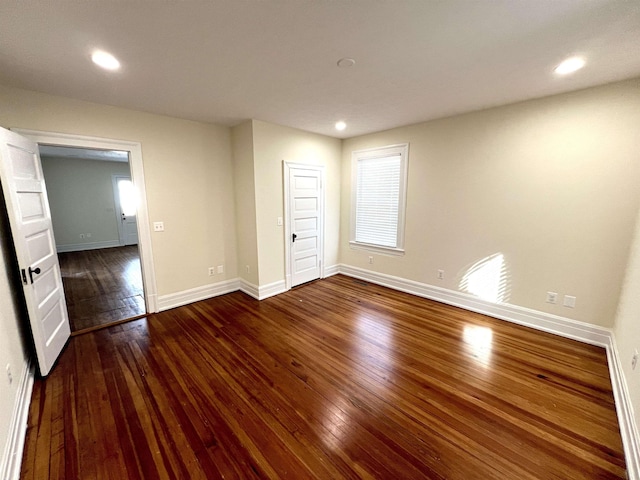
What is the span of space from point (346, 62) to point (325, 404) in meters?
2.66

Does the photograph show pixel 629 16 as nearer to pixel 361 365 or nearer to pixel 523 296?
pixel 523 296

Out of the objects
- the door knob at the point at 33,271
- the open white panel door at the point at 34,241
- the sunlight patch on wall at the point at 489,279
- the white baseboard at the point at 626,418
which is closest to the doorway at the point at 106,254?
the open white panel door at the point at 34,241

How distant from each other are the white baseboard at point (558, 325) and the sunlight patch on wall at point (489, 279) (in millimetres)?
97

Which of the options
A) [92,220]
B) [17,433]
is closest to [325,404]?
[17,433]

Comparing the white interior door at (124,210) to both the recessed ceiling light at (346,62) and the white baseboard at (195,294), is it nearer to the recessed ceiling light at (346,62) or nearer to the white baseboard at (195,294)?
the white baseboard at (195,294)

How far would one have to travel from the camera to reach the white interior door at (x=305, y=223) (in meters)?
4.21

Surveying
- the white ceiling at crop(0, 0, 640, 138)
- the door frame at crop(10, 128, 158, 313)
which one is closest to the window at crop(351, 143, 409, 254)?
the white ceiling at crop(0, 0, 640, 138)

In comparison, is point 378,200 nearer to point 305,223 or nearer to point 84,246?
point 305,223

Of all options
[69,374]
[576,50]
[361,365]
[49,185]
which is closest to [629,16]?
[576,50]

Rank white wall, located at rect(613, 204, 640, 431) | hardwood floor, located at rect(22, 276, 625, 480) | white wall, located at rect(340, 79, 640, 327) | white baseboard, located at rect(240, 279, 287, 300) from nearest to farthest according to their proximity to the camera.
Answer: hardwood floor, located at rect(22, 276, 625, 480) → white wall, located at rect(613, 204, 640, 431) → white wall, located at rect(340, 79, 640, 327) → white baseboard, located at rect(240, 279, 287, 300)

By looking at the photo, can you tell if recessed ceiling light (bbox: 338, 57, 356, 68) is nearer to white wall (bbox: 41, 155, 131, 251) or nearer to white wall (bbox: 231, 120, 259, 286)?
white wall (bbox: 231, 120, 259, 286)

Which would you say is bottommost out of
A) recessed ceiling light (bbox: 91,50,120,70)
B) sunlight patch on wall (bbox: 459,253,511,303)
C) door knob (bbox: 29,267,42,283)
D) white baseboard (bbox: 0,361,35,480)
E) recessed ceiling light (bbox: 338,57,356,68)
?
white baseboard (bbox: 0,361,35,480)

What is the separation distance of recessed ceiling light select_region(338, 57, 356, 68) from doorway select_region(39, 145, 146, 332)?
4.41 metres

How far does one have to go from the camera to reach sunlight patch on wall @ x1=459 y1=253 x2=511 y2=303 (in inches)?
126
